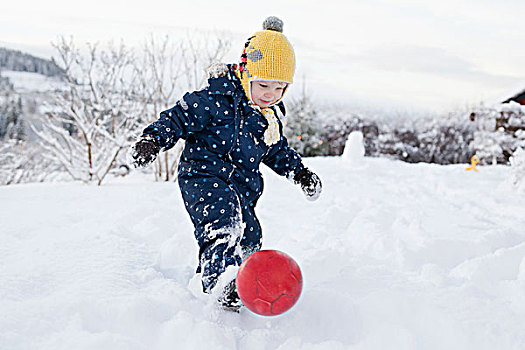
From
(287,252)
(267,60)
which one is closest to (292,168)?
(287,252)

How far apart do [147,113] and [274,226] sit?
6616 mm

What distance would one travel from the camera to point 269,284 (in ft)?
4.37

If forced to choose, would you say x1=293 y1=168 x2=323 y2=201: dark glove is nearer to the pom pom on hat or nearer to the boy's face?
the boy's face

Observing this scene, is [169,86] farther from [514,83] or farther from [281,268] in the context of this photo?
[514,83]

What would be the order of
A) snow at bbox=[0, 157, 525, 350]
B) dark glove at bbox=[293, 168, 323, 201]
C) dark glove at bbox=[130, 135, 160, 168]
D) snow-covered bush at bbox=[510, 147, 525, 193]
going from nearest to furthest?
snow at bbox=[0, 157, 525, 350] → dark glove at bbox=[130, 135, 160, 168] → dark glove at bbox=[293, 168, 323, 201] → snow-covered bush at bbox=[510, 147, 525, 193]

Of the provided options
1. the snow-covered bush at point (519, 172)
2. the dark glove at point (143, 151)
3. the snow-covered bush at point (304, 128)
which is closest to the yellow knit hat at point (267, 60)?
the dark glove at point (143, 151)

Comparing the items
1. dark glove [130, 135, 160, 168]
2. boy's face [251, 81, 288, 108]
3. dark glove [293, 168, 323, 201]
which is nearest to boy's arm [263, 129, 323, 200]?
dark glove [293, 168, 323, 201]

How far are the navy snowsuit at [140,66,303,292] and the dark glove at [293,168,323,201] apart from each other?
0.30 meters

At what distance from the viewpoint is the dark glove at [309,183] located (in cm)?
221

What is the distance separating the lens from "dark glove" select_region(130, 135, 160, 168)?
1581mm

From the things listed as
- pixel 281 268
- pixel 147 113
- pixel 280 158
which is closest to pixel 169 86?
pixel 147 113

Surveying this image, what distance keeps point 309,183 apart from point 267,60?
71cm

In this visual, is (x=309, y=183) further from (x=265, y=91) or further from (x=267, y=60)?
(x=267, y=60)

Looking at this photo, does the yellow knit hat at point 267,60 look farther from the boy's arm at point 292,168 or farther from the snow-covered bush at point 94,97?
the snow-covered bush at point 94,97
